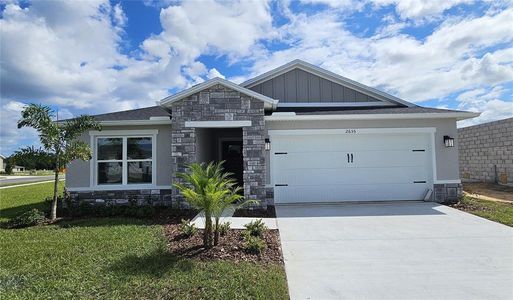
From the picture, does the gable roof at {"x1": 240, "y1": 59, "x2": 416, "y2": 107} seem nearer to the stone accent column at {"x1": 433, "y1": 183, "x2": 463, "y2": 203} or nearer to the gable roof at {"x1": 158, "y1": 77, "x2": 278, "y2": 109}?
the gable roof at {"x1": 158, "y1": 77, "x2": 278, "y2": 109}

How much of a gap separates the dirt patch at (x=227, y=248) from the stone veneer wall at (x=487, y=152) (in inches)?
504

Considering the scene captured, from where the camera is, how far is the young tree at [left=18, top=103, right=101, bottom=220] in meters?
8.53

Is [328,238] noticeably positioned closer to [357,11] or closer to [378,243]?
[378,243]

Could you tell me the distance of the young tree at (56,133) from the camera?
8531 millimetres

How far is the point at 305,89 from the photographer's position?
1321 centimetres

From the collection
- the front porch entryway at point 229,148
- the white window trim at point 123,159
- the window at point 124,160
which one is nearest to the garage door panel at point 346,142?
the front porch entryway at point 229,148

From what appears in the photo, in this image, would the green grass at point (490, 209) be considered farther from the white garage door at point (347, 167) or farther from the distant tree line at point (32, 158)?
the distant tree line at point (32, 158)

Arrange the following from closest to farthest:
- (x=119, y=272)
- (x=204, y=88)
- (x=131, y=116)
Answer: (x=119, y=272) < (x=204, y=88) < (x=131, y=116)

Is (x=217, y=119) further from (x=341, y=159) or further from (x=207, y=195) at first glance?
(x=207, y=195)

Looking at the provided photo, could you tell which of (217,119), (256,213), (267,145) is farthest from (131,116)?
(256,213)

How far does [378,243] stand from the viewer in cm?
620

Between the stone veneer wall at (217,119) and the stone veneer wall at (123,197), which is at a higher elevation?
the stone veneer wall at (217,119)

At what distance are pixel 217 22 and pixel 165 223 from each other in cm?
616

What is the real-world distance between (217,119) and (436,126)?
280 inches
